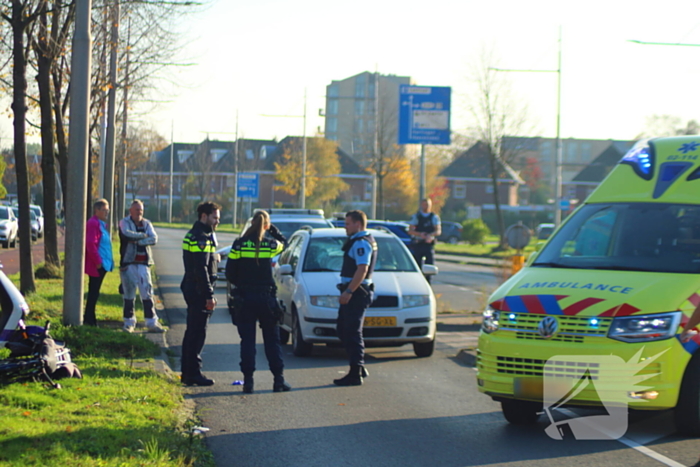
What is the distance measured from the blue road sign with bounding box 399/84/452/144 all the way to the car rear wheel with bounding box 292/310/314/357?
53.3 ft

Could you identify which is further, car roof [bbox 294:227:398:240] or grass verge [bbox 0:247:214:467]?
car roof [bbox 294:227:398:240]

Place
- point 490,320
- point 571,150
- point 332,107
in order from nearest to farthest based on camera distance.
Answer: point 490,320 → point 332,107 → point 571,150

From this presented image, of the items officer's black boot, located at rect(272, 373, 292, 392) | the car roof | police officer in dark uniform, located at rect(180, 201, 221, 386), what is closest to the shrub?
the car roof

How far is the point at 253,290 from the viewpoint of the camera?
325 inches

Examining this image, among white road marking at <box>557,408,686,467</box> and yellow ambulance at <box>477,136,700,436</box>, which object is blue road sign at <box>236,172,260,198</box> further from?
white road marking at <box>557,408,686,467</box>

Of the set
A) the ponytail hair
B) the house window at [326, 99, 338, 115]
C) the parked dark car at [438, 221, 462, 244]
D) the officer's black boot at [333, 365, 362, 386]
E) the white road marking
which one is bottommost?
the parked dark car at [438, 221, 462, 244]

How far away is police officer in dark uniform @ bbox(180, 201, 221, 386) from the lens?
855cm

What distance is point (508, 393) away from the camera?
6.44 metres

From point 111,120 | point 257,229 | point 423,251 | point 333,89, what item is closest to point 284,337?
point 257,229

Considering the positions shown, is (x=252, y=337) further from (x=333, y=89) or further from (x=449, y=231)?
(x=333, y=89)

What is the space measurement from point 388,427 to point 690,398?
236cm

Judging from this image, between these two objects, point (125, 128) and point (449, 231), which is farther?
point (449, 231)

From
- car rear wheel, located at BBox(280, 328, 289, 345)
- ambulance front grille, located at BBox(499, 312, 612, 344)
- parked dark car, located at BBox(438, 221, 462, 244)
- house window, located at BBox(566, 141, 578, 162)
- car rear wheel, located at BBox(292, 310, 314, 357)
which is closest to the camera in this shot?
ambulance front grille, located at BBox(499, 312, 612, 344)

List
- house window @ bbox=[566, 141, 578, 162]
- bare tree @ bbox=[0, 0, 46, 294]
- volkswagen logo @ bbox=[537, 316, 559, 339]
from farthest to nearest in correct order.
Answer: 1. house window @ bbox=[566, 141, 578, 162]
2. bare tree @ bbox=[0, 0, 46, 294]
3. volkswagen logo @ bbox=[537, 316, 559, 339]
